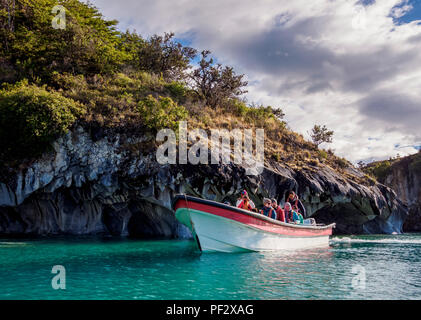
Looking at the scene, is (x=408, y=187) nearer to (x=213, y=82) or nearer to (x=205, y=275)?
(x=213, y=82)

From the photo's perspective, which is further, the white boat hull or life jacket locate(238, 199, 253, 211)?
life jacket locate(238, 199, 253, 211)

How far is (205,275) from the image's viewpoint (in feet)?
34.2

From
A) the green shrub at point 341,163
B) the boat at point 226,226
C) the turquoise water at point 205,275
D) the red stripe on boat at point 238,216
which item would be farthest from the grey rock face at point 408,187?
the boat at point 226,226

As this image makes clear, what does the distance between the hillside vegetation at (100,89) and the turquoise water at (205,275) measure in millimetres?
9131

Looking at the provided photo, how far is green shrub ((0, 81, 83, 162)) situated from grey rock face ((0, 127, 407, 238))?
3.04ft

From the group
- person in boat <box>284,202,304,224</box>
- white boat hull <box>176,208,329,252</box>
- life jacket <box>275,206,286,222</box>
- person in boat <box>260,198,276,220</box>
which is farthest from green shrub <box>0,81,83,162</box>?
person in boat <box>284,202,304,224</box>

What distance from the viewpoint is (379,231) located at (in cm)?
3806

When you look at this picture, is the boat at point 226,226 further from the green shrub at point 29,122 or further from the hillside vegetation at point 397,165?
the hillside vegetation at point 397,165

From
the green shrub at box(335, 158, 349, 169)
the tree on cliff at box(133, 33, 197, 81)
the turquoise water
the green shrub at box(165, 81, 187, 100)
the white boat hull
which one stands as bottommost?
the turquoise water

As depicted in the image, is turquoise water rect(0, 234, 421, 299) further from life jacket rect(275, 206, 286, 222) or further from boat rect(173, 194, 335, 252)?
life jacket rect(275, 206, 286, 222)

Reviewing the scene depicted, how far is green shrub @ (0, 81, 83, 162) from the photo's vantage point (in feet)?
67.6

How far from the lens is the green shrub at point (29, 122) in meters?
20.6
